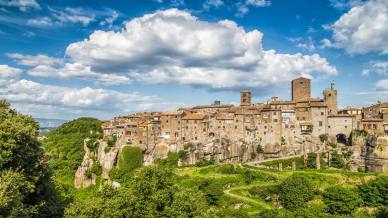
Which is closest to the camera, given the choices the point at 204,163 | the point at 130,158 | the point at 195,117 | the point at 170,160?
the point at 204,163

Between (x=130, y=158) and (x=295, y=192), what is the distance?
108 ft

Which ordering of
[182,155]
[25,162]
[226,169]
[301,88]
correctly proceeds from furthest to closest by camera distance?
[301,88] → [182,155] → [226,169] → [25,162]

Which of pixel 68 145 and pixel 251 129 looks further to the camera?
pixel 68 145

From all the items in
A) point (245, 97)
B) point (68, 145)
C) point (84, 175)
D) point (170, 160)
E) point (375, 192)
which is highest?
point (245, 97)

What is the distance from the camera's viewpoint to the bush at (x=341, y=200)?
47.6 m

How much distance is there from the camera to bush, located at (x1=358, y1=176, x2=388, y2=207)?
49.1 metres

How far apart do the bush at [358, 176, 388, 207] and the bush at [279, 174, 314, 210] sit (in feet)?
24.1

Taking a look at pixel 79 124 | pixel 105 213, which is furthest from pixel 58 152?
pixel 105 213

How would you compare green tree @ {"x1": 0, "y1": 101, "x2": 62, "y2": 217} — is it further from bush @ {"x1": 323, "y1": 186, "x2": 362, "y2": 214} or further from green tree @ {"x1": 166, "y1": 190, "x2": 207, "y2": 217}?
bush @ {"x1": 323, "y1": 186, "x2": 362, "y2": 214}

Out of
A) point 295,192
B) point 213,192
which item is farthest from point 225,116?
point 295,192

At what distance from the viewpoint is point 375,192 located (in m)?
49.5

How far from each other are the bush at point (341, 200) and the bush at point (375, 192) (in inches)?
55.1

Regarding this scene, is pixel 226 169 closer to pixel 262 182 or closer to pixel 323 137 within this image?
pixel 262 182

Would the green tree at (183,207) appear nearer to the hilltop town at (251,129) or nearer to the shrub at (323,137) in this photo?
the hilltop town at (251,129)
